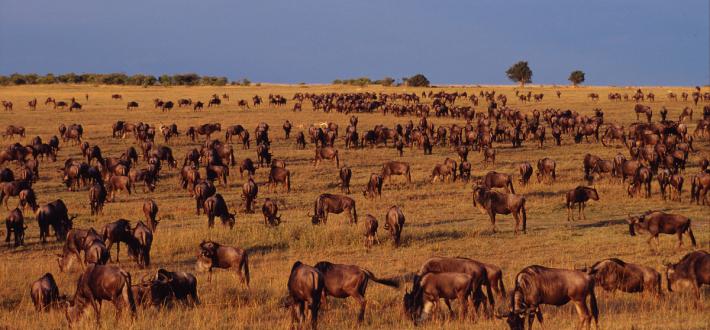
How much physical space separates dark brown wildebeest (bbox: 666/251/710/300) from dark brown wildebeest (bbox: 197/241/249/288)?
7.19m

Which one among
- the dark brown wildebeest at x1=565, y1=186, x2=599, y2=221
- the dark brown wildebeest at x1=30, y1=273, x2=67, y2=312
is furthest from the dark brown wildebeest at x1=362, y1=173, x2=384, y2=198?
the dark brown wildebeest at x1=30, y1=273, x2=67, y2=312

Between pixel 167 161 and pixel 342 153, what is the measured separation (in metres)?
8.52

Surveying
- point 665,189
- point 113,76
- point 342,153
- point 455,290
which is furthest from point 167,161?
point 113,76

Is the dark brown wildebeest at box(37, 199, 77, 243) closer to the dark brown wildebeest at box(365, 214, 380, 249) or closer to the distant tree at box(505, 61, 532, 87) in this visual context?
the dark brown wildebeest at box(365, 214, 380, 249)

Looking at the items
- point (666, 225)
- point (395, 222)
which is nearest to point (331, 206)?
point (395, 222)

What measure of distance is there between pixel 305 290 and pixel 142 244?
618 cm

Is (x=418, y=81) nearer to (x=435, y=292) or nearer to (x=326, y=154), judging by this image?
(x=326, y=154)

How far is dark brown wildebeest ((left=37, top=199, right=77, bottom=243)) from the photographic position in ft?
59.6

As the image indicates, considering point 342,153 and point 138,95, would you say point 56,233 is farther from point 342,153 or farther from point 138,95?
point 138,95

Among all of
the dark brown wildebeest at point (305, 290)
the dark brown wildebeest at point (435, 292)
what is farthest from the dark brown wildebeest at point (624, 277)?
the dark brown wildebeest at point (305, 290)

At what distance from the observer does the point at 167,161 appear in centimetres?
3378

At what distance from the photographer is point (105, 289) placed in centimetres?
1092

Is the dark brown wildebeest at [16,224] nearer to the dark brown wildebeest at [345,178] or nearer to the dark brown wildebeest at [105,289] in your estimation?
the dark brown wildebeest at [105,289]

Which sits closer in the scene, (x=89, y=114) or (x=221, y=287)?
(x=221, y=287)
